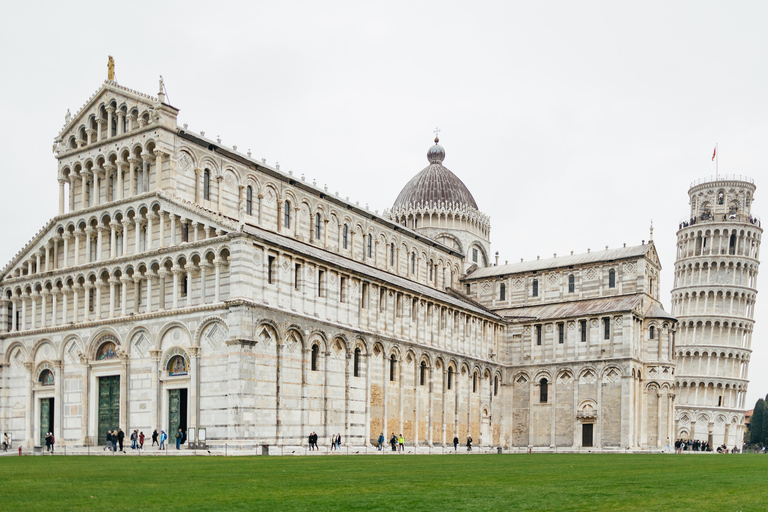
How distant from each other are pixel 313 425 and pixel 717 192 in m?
72.3

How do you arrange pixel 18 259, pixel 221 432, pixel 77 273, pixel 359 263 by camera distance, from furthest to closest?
pixel 359 263 < pixel 18 259 < pixel 77 273 < pixel 221 432

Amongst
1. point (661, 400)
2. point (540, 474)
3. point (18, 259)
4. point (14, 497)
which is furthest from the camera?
point (661, 400)

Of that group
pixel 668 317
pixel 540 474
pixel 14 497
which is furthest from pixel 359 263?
pixel 14 497

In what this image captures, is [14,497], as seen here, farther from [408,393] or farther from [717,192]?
[717,192]

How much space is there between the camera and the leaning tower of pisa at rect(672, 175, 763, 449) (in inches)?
3875

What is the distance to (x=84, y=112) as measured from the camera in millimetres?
53875

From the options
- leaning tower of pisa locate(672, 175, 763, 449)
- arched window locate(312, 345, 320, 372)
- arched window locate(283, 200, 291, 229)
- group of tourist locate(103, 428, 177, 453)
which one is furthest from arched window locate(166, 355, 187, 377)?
leaning tower of pisa locate(672, 175, 763, 449)

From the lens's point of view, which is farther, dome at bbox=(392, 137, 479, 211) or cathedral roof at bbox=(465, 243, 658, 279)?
dome at bbox=(392, 137, 479, 211)

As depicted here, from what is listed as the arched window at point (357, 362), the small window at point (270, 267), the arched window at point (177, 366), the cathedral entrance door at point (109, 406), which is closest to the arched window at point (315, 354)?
the arched window at point (357, 362)

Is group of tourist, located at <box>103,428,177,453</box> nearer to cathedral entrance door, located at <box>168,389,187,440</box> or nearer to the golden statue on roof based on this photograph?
cathedral entrance door, located at <box>168,389,187,440</box>

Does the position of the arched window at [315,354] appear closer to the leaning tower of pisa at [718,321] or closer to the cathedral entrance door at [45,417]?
the cathedral entrance door at [45,417]

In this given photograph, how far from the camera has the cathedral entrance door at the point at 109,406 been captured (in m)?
49.4

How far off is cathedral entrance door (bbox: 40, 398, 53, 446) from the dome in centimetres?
4180

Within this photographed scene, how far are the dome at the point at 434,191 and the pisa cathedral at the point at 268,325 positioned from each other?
8.78 meters
